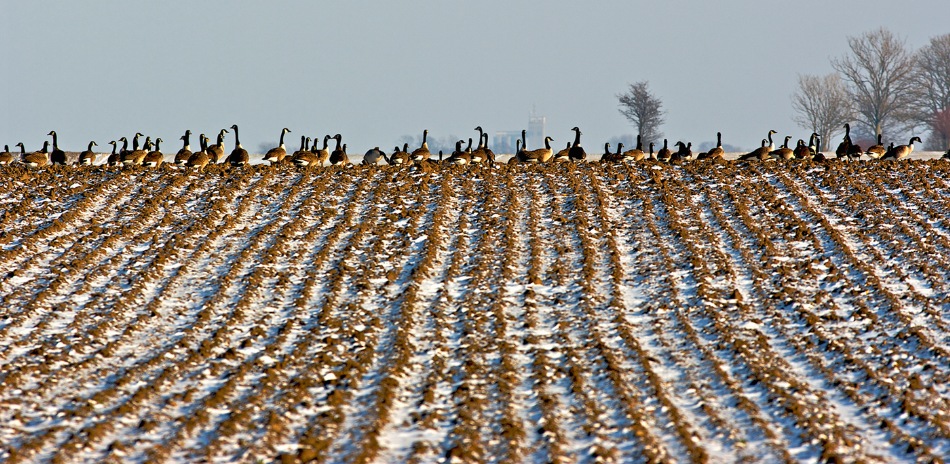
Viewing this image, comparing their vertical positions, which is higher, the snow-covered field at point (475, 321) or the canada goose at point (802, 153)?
the canada goose at point (802, 153)

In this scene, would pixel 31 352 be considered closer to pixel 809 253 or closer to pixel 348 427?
pixel 348 427

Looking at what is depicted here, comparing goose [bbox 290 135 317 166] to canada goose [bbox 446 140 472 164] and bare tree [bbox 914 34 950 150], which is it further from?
bare tree [bbox 914 34 950 150]

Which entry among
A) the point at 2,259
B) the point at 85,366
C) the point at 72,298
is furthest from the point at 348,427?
the point at 2,259

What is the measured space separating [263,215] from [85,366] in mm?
8037

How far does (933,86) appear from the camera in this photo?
6919cm

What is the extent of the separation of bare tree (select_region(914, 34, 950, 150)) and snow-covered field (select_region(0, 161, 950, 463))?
5104 centimetres

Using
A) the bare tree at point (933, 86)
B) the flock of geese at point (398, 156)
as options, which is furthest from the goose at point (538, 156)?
the bare tree at point (933, 86)

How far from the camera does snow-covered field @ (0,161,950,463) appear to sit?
859 cm

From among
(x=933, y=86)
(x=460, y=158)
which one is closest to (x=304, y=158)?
(x=460, y=158)

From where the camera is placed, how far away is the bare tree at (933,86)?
220 feet

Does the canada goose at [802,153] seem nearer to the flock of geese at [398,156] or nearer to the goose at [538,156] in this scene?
the flock of geese at [398,156]

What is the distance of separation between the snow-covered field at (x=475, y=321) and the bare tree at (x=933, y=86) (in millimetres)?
51040

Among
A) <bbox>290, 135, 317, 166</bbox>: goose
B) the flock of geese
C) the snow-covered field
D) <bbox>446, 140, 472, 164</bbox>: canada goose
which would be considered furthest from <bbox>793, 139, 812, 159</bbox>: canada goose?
<bbox>290, 135, 317, 166</bbox>: goose

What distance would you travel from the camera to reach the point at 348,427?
8.79 metres
